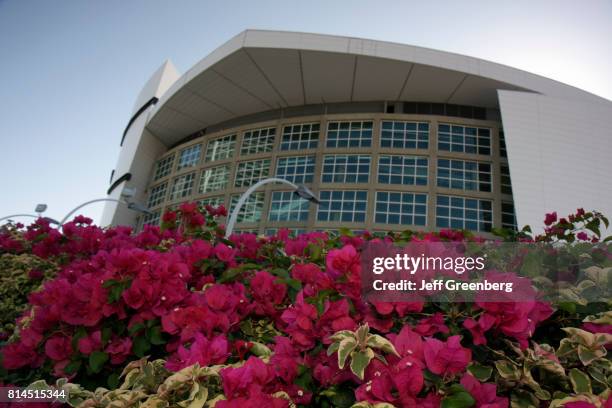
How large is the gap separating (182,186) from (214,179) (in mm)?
4055

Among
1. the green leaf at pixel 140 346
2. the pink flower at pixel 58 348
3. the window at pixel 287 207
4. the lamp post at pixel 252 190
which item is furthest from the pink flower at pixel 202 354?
the window at pixel 287 207

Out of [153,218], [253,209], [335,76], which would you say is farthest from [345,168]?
[153,218]

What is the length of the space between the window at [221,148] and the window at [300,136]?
16.3ft

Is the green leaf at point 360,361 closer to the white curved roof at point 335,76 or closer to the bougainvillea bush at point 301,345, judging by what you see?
the bougainvillea bush at point 301,345

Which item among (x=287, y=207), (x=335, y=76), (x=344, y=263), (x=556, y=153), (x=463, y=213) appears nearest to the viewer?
(x=344, y=263)

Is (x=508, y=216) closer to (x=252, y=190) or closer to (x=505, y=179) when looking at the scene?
(x=505, y=179)

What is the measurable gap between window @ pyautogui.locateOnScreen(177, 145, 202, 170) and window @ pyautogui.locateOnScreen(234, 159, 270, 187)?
18.8 feet

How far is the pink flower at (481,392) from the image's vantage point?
110 cm

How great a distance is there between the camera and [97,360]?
167 centimetres

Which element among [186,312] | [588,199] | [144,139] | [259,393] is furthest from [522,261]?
[144,139]

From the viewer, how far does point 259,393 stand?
109 centimetres

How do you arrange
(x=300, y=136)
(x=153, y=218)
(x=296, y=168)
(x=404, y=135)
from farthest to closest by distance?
1. (x=153, y=218)
2. (x=300, y=136)
3. (x=296, y=168)
4. (x=404, y=135)

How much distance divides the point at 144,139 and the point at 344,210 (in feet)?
75.8

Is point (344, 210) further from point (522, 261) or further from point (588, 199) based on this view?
point (522, 261)
